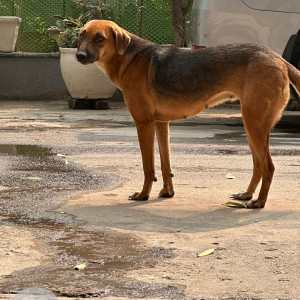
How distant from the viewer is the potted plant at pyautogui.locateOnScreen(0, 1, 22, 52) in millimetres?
16766

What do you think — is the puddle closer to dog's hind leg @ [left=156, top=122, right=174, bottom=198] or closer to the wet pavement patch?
the wet pavement patch

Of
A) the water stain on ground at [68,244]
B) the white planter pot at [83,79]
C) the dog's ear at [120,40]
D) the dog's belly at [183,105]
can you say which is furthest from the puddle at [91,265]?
the white planter pot at [83,79]

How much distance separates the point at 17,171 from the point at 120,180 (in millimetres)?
1123

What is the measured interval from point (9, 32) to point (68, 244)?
1205 centimetres

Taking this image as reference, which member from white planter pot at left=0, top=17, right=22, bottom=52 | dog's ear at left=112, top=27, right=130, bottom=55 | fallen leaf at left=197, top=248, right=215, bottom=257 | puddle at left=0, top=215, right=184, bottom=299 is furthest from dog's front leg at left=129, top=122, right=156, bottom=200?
white planter pot at left=0, top=17, right=22, bottom=52

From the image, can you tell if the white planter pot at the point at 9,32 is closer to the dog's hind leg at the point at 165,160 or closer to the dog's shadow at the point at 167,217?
the dog's hind leg at the point at 165,160

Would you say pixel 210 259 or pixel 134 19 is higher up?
pixel 210 259

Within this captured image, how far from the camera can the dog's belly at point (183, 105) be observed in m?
6.80

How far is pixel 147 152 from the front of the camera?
701 centimetres

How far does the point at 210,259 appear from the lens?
16.7ft

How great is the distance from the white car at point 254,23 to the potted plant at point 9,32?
6307 mm

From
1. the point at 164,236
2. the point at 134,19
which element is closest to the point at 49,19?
the point at 134,19

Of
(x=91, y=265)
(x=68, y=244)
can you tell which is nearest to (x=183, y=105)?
(x=68, y=244)

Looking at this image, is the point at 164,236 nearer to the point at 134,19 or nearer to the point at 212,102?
the point at 212,102
